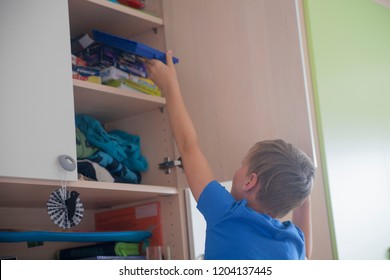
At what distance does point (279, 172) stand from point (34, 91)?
523 millimetres

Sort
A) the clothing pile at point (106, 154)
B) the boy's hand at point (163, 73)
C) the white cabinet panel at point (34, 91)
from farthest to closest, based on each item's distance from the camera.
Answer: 1. the clothing pile at point (106, 154)
2. the boy's hand at point (163, 73)
3. the white cabinet panel at point (34, 91)

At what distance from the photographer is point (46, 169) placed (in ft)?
4.31

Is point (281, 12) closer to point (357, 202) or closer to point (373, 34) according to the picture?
point (357, 202)

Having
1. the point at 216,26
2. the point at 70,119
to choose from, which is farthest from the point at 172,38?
the point at 70,119

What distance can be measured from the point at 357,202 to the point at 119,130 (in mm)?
667

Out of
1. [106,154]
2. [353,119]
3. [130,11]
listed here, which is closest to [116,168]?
[106,154]

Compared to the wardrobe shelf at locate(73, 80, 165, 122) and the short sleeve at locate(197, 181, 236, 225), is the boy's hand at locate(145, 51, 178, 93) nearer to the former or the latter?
the wardrobe shelf at locate(73, 80, 165, 122)

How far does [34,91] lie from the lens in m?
1.33

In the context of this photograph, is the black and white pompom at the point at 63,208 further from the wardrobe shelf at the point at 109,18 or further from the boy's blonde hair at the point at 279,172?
the wardrobe shelf at the point at 109,18

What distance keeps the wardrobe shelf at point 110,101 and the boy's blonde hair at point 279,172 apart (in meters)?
0.41

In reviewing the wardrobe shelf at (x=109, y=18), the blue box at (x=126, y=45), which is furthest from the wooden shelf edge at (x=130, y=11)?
the blue box at (x=126, y=45)

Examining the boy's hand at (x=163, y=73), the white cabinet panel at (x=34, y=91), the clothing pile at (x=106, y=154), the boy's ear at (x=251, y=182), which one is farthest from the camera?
the clothing pile at (x=106, y=154)

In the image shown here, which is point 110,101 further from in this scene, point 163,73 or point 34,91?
point 34,91

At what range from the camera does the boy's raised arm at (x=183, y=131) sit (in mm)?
1428
